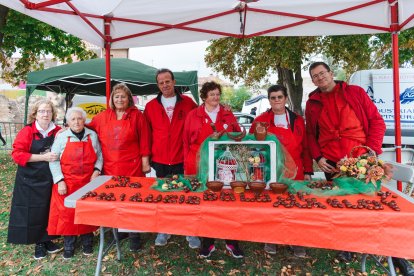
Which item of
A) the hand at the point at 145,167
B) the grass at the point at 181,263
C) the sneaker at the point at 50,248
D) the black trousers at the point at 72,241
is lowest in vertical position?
the grass at the point at 181,263

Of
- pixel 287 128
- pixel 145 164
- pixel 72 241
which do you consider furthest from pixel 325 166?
pixel 72 241

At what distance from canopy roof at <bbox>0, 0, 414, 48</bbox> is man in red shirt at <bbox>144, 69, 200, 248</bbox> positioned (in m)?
0.78

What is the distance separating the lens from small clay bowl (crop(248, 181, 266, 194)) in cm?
209

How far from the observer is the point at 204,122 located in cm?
273

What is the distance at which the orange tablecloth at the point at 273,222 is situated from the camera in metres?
1.75

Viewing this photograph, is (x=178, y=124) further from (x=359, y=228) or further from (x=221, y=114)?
(x=359, y=228)

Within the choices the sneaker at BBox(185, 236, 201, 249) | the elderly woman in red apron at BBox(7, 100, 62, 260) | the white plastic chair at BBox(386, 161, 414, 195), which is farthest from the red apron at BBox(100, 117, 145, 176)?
the white plastic chair at BBox(386, 161, 414, 195)

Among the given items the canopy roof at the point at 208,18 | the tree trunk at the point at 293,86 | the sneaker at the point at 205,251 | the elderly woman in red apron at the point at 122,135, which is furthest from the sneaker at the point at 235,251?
the tree trunk at the point at 293,86

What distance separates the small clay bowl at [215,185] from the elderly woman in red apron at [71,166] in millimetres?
1285

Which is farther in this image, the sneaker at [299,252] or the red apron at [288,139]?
→ the sneaker at [299,252]

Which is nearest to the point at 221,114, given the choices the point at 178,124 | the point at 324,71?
the point at 178,124

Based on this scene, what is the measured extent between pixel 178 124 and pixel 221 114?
53 centimetres

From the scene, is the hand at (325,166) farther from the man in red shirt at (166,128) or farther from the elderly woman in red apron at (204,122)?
the man in red shirt at (166,128)

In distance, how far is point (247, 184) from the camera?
2223 mm
